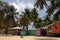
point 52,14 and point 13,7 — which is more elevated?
point 13,7

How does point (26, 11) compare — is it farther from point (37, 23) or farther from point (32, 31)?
point (32, 31)

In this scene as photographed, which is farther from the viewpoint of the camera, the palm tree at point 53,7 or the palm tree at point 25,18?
the palm tree at point 25,18

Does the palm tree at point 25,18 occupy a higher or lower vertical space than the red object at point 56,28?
higher

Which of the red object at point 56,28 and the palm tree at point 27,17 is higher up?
the palm tree at point 27,17

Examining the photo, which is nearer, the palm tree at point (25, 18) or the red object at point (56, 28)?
the red object at point (56, 28)

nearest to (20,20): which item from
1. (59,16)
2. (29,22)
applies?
(29,22)

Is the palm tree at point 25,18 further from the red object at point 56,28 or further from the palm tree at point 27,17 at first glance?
the red object at point 56,28

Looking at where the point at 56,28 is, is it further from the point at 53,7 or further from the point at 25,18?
the point at 25,18

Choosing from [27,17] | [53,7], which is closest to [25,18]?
[27,17]

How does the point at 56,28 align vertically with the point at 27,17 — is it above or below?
below

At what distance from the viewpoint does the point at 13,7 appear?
5931cm

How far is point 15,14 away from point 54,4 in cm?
2700

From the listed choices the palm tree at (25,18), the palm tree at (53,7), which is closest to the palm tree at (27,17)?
the palm tree at (25,18)

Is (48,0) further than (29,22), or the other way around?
(29,22)
